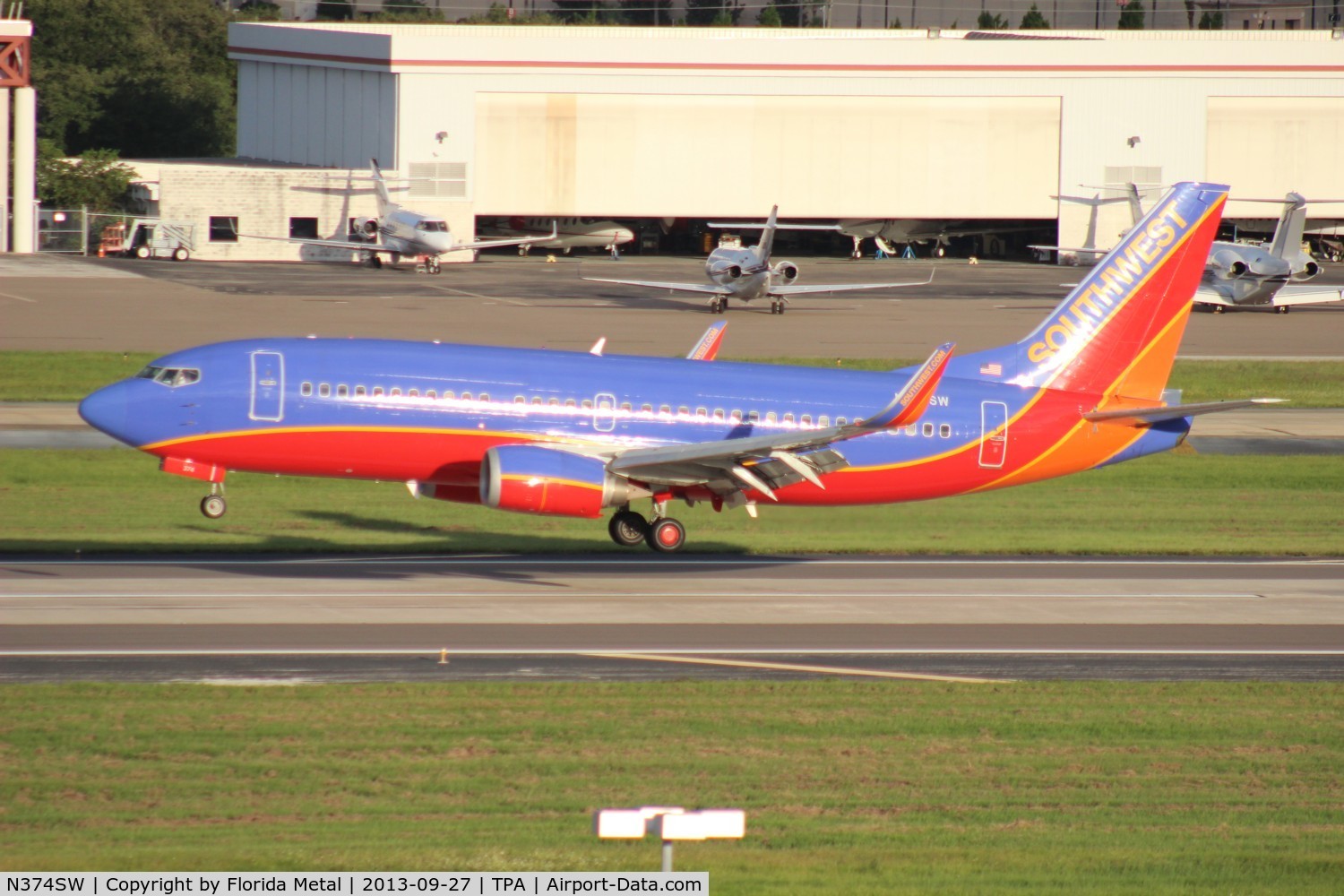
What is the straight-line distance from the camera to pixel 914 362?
2795 inches

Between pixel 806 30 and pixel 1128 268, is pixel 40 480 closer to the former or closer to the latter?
pixel 1128 268

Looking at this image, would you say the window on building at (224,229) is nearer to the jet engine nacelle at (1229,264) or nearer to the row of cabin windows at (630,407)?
the jet engine nacelle at (1229,264)

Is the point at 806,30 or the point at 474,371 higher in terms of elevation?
the point at 806,30

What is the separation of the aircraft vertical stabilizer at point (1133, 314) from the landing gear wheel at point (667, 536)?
895 cm

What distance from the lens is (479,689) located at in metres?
24.3

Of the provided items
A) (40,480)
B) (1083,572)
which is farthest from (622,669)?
(40,480)

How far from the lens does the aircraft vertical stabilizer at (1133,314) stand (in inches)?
1480

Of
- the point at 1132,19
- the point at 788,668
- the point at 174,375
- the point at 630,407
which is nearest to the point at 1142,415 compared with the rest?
the point at 630,407

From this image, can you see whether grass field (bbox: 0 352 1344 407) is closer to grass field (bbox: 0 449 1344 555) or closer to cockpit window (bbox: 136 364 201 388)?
grass field (bbox: 0 449 1344 555)

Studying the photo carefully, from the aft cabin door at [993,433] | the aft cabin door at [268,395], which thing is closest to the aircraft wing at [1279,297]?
the aft cabin door at [993,433]

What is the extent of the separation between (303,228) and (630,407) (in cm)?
9374

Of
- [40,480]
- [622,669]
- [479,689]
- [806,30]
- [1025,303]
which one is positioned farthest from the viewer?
[806,30]

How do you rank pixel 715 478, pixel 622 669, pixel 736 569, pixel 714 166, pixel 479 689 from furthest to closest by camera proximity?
pixel 714 166 → pixel 736 569 → pixel 715 478 → pixel 622 669 → pixel 479 689

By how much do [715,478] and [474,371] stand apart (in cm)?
551
